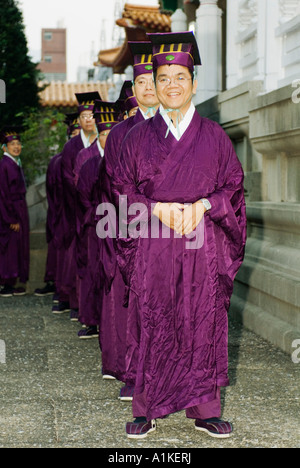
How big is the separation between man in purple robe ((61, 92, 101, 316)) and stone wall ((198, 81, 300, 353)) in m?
1.40

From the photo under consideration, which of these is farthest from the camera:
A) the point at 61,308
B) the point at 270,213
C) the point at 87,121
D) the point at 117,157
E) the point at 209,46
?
the point at 209,46

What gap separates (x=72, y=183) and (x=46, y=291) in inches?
76.3

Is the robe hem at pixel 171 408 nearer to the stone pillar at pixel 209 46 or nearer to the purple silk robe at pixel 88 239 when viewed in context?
the purple silk robe at pixel 88 239

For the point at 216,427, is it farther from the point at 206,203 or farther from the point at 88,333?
the point at 88,333

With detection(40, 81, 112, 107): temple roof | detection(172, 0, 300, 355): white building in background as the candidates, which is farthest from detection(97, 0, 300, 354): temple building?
detection(40, 81, 112, 107): temple roof

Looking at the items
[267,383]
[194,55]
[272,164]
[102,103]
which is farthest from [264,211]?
[194,55]

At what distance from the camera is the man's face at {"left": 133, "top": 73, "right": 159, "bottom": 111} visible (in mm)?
4859

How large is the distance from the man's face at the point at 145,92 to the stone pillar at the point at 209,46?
14.8 ft

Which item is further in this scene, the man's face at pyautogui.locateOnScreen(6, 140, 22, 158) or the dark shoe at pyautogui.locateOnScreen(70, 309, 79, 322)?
the man's face at pyautogui.locateOnScreen(6, 140, 22, 158)

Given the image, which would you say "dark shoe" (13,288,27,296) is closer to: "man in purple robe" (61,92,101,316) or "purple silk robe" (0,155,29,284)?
"purple silk robe" (0,155,29,284)

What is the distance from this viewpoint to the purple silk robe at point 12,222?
967 cm

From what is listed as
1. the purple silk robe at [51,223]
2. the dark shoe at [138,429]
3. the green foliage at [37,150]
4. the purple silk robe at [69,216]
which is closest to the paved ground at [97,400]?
the dark shoe at [138,429]

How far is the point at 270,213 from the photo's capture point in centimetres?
647

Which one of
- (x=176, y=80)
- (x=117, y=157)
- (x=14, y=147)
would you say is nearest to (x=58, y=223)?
(x=14, y=147)
